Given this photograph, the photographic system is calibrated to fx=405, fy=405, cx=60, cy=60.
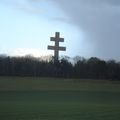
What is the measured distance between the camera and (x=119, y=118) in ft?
51.5

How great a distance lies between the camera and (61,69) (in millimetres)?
72188

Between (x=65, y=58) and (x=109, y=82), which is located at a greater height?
(x=65, y=58)

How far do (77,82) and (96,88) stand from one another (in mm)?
4985

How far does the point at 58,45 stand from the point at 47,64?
617 centimetres

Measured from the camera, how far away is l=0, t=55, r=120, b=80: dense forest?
230 feet

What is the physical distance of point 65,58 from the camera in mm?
87312

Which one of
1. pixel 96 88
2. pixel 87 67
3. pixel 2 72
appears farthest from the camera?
pixel 87 67

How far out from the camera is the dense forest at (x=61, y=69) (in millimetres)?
70000

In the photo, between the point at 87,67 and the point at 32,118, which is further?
the point at 87,67

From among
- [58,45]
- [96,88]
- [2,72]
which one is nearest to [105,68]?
[58,45]

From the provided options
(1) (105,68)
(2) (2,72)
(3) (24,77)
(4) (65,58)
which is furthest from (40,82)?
(4) (65,58)

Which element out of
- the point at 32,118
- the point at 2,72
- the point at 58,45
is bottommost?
Answer: the point at 32,118

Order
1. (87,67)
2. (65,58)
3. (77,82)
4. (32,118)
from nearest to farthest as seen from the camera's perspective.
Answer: (32,118), (77,82), (87,67), (65,58)

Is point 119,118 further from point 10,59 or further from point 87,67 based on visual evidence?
point 10,59
